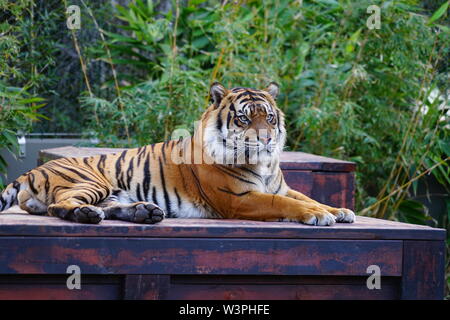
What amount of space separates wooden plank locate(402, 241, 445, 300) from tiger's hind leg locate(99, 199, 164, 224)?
105 cm

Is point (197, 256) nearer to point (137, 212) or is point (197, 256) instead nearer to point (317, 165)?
point (137, 212)

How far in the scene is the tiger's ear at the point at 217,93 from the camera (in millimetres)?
3248

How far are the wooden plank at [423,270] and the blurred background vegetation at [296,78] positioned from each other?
8.45 feet

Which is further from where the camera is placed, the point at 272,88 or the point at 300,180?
the point at 300,180

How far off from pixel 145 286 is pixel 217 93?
1109 millimetres

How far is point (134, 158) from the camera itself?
340 centimetres

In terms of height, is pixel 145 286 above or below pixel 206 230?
below

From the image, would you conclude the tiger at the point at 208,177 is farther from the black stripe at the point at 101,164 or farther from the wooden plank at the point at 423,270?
the wooden plank at the point at 423,270

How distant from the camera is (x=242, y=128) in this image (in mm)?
3137

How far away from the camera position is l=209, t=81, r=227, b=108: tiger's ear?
325cm

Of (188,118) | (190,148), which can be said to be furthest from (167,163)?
(188,118)

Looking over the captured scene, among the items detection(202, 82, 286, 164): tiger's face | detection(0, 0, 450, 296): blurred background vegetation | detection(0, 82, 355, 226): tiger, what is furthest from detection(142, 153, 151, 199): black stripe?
detection(0, 0, 450, 296): blurred background vegetation

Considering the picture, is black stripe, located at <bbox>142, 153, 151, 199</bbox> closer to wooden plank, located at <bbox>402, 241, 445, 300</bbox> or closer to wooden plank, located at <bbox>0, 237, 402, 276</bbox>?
wooden plank, located at <bbox>0, 237, 402, 276</bbox>

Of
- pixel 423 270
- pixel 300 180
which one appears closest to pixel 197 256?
pixel 423 270
